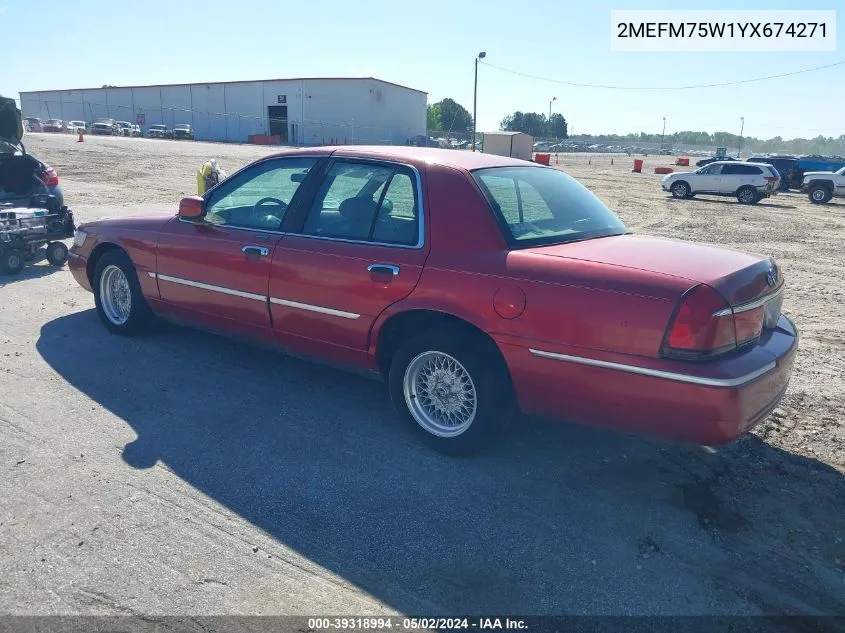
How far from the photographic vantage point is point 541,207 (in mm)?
4215

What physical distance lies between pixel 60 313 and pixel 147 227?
185 centimetres

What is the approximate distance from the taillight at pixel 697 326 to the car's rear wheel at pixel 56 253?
318 inches

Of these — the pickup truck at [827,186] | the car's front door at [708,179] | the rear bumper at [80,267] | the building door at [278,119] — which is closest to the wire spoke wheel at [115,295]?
the rear bumper at [80,267]

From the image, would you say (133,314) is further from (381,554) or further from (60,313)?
(381,554)

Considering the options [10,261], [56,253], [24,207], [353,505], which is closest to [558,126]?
[24,207]

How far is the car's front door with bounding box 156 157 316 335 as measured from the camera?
15.0 ft

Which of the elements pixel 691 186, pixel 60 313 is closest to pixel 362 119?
pixel 691 186

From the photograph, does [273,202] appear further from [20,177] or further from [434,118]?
[434,118]

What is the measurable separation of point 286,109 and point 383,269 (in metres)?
66.4

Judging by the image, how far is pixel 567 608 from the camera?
265cm

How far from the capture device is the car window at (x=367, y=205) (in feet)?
13.1

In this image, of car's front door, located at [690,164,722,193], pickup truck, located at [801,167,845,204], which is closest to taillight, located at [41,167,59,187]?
car's front door, located at [690,164,722,193]

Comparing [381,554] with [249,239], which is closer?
[381,554]

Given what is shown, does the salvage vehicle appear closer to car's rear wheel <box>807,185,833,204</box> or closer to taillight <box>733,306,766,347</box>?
taillight <box>733,306,766,347</box>
